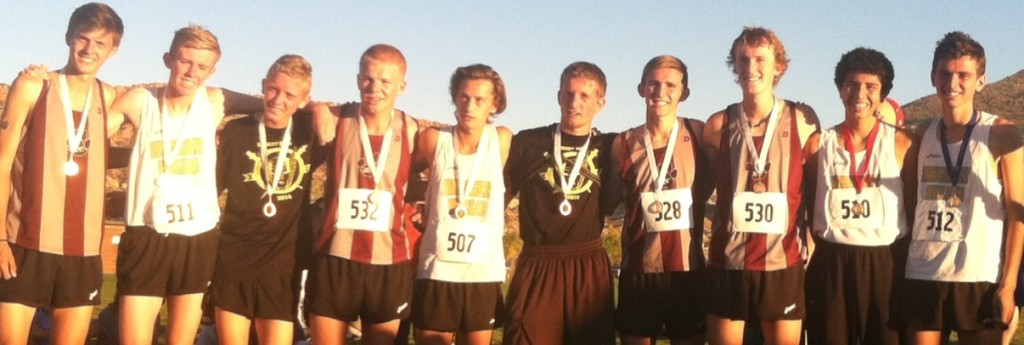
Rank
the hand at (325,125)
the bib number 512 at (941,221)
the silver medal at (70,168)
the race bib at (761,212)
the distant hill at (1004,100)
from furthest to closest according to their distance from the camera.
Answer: the distant hill at (1004,100), the hand at (325,125), the race bib at (761,212), the bib number 512 at (941,221), the silver medal at (70,168)

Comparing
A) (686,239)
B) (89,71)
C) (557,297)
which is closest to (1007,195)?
(686,239)

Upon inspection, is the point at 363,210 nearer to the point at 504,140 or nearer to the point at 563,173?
the point at 504,140

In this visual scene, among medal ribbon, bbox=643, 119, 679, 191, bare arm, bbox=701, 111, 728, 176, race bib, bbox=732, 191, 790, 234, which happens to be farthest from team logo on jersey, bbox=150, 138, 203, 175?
race bib, bbox=732, 191, 790, 234

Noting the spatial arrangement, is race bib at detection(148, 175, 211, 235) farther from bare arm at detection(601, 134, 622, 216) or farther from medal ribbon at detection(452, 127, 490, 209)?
bare arm at detection(601, 134, 622, 216)

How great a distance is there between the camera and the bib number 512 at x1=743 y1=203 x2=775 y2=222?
5.21m

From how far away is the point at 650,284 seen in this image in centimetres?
543

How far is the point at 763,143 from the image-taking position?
527 centimetres

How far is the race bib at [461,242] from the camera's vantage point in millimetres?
5289

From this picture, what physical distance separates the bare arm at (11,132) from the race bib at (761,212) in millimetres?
3628

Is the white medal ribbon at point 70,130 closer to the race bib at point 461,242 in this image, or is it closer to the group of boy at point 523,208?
the group of boy at point 523,208

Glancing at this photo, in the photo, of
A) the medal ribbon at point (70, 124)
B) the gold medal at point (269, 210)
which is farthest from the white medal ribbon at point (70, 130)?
the gold medal at point (269, 210)

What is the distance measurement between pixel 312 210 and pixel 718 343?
2348mm

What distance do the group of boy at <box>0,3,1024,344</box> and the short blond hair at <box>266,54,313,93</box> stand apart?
13mm

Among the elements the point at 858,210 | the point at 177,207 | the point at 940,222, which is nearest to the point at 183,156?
the point at 177,207
